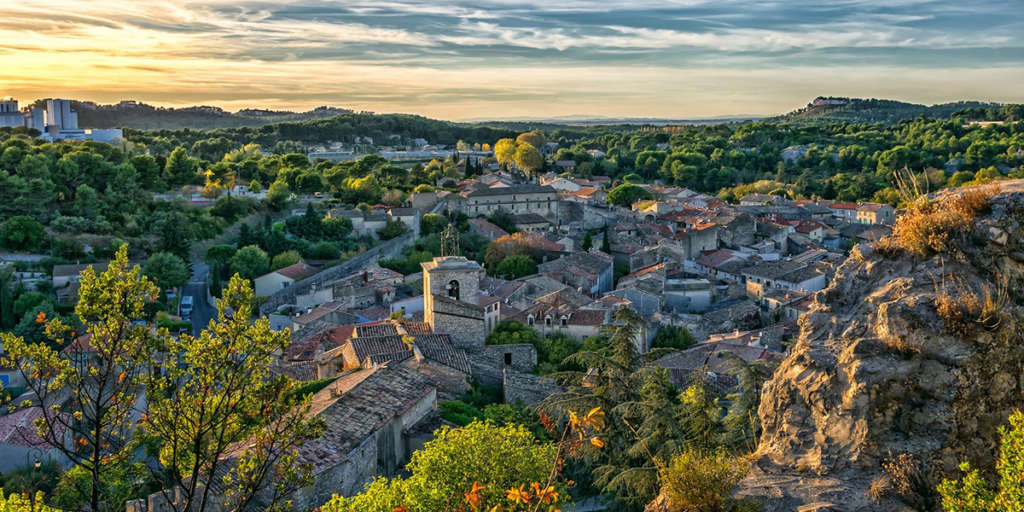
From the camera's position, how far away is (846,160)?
81688 millimetres

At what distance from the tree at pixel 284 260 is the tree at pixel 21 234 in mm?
9420

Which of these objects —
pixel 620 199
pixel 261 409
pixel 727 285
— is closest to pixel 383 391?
pixel 261 409

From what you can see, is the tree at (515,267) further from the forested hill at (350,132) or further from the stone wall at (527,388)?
the forested hill at (350,132)

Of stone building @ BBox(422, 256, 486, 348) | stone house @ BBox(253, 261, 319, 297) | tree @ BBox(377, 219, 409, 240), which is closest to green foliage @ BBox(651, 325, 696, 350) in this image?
stone building @ BBox(422, 256, 486, 348)

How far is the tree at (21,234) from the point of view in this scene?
33.9 m

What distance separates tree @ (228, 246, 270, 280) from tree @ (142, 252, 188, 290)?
2.06 metres

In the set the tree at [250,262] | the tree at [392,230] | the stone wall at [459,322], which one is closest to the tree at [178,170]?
the tree at [392,230]

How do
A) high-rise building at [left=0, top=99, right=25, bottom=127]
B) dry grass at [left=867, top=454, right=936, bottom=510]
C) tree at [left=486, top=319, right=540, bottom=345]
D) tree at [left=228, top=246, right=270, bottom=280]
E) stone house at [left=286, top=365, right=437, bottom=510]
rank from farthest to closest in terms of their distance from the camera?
high-rise building at [left=0, top=99, right=25, bottom=127] → tree at [left=228, top=246, right=270, bottom=280] → tree at [left=486, top=319, right=540, bottom=345] → stone house at [left=286, top=365, right=437, bottom=510] → dry grass at [left=867, top=454, right=936, bottom=510]

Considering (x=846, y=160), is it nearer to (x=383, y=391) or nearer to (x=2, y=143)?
(x=2, y=143)

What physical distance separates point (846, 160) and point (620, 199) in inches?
1391

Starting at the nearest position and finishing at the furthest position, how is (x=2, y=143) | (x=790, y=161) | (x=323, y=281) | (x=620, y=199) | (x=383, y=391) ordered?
1. (x=383, y=391)
2. (x=323, y=281)
3. (x=2, y=143)
4. (x=620, y=199)
5. (x=790, y=161)

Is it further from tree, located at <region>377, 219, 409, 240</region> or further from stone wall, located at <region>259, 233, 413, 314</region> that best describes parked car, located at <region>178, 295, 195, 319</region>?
tree, located at <region>377, 219, 409, 240</region>

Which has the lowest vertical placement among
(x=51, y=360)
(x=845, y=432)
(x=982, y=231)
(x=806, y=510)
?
(x=806, y=510)

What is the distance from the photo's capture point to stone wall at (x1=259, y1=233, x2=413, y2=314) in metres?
29.8
